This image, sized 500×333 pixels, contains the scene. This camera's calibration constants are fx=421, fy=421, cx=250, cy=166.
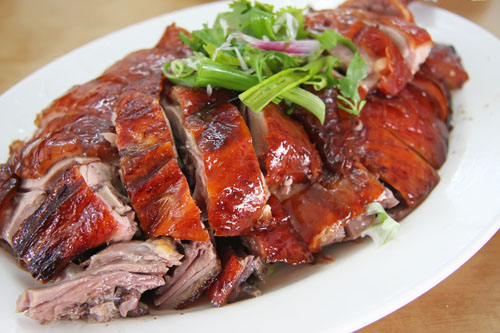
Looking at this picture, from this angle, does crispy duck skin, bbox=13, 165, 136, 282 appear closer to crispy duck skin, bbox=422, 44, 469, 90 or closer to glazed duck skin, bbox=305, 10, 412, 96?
glazed duck skin, bbox=305, 10, 412, 96

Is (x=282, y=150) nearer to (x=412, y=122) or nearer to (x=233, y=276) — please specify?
(x=233, y=276)

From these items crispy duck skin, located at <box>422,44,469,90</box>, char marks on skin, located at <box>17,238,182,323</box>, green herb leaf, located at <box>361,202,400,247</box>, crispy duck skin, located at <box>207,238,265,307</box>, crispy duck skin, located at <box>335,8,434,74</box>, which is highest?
crispy duck skin, located at <box>335,8,434,74</box>

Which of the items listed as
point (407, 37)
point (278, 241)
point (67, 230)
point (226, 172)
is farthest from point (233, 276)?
point (407, 37)

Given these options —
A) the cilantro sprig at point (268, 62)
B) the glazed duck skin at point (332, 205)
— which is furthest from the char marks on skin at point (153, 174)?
the glazed duck skin at point (332, 205)

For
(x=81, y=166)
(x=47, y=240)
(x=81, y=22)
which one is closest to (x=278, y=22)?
(x=81, y=166)

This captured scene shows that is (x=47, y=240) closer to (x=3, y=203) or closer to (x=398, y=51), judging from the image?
(x=3, y=203)

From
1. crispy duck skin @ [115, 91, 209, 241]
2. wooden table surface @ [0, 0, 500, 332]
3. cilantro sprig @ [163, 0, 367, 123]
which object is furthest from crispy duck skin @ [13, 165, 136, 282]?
wooden table surface @ [0, 0, 500, 332]
